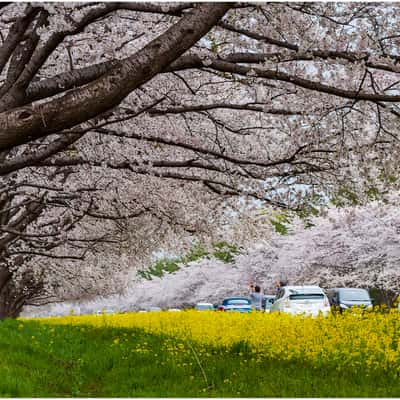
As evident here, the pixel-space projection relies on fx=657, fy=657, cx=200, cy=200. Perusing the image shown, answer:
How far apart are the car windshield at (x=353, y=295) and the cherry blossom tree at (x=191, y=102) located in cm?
1179

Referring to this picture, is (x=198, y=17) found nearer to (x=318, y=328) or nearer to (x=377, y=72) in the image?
(x=377, y=72)

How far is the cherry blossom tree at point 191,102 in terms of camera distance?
4738 mm

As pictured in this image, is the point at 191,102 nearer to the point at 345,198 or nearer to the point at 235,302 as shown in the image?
the point at 345,198

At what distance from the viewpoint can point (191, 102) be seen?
9.98 metres

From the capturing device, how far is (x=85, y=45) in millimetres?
8867

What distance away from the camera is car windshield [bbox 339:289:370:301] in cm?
Result: 2286

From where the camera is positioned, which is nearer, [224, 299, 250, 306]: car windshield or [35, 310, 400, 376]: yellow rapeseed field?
[35, 310, 400, 376]: yellow rapeseed field

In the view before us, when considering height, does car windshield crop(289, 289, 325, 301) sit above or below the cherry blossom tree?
below

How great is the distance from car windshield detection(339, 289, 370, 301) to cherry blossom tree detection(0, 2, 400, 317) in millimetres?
11789

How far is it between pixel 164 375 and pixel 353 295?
1623 cm

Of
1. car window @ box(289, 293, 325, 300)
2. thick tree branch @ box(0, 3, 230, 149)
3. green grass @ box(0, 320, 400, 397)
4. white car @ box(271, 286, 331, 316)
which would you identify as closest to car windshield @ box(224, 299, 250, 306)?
white car @ box(271, 286, 331, 316)

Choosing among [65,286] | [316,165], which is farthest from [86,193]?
[65,286]

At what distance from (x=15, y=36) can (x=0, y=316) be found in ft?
63.5

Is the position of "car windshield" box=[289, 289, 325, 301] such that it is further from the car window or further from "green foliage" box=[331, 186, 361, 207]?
"green foliage" box=[331, 186, 361, 207]
